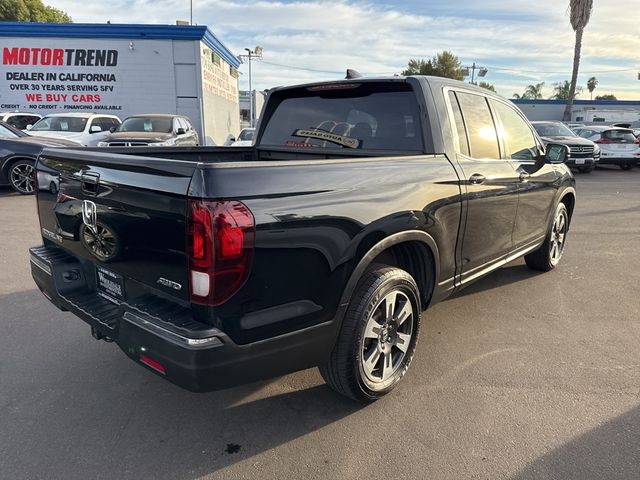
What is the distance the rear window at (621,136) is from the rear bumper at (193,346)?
62.9ft

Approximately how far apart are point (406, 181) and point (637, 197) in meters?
11.4

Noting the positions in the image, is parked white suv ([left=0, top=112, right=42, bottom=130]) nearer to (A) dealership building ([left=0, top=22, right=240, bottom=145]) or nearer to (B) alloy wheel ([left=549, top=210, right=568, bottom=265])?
(A) dealership building ([left=0, top=22, right=240, bottom=145])

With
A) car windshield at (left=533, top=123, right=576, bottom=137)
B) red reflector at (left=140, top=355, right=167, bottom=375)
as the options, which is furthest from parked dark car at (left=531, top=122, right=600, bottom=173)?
red reflector at (left=140, top=355, right=167, bottom=375)

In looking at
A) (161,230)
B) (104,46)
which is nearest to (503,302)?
(161,230)

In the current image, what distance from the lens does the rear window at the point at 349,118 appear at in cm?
339

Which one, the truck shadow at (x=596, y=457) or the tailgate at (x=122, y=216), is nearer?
the tailgate at (x=122, y=216)

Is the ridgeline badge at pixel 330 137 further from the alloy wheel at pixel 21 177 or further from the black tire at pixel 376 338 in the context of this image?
the alloy wheel at pixel 21 177

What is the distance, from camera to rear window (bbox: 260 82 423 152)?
133 inches

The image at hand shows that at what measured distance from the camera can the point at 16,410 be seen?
282 centimetres

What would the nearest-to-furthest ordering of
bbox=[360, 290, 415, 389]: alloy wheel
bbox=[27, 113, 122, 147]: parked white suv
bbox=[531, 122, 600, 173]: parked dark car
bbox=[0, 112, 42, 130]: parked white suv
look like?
bbox=[360, 290, 415, 389]: alloy wheel, bbox=[27, 113, 122, 147]: parked white suv, bbox=[531, 122, 600, 173]: parked dark car, bbox=[0, 112, 42, 130]: parked white suv

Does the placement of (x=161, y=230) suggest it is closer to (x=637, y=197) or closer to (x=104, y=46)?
(x=637, y=197)

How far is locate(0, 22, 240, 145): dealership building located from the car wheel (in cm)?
1251

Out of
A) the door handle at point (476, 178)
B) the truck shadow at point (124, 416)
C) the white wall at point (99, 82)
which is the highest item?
the white wall at point (99, 82)

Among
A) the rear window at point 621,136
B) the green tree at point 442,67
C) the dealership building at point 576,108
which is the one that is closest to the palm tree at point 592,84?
the dealership building at point 576,108
